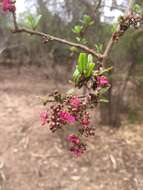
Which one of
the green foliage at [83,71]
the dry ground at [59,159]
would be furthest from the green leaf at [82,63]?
the dry ground at [59,159]

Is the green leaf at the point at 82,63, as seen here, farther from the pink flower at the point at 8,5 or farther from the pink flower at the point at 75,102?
the pink flower at the point at 8,5

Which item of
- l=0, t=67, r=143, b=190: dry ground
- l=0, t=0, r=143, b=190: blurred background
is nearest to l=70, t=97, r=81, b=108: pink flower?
l=0, t=0, r=143, b=190: blurred background

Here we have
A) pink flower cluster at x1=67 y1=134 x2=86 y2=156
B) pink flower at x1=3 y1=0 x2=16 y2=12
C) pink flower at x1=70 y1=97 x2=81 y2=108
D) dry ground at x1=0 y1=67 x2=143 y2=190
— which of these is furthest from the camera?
dry ground at x1=0 y1=67 x2=143 y2=190

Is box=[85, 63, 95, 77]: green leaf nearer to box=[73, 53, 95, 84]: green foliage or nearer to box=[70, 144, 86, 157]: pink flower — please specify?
box=[73, 53, 95, 84]: green foliage

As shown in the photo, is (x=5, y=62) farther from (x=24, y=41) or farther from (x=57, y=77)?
(x=57, y=77)

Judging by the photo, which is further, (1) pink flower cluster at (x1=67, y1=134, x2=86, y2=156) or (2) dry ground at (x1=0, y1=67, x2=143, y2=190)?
(2) dry ground at (x1=0, y1=67, x2=143, y2=190)

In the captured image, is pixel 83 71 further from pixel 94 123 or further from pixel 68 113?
pixel 94 123

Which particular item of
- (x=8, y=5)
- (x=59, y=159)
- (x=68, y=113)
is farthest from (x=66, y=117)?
(x=59, y=159)
